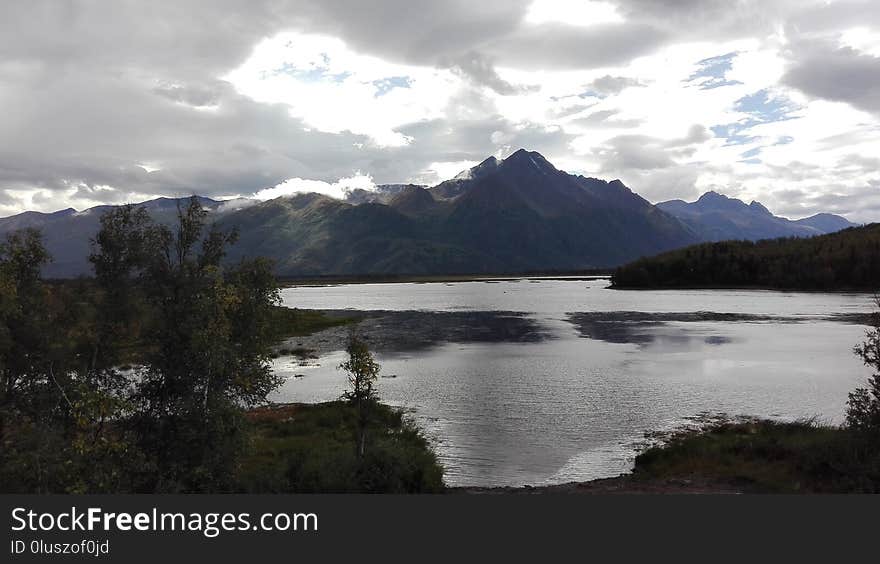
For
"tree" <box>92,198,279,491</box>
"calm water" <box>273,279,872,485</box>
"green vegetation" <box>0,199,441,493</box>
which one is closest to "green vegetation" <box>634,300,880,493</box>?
"calm water" <box>273,279,872,485</box>

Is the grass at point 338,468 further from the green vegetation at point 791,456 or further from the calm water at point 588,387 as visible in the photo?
the green vegetation at point 791,456

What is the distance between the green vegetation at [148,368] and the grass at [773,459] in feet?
58.3

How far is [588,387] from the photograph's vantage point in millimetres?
66250

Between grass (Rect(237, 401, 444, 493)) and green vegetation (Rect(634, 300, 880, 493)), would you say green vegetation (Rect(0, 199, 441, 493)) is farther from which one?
green vegetation (Rect(634, 300, 880, 493))

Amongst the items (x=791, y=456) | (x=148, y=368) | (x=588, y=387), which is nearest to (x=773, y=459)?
(x=791, y=456)

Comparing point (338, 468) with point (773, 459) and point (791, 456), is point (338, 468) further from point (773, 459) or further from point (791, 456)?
point (791, 456)

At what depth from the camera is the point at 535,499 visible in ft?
69.3

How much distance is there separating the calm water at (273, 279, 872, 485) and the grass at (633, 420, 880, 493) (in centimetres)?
371

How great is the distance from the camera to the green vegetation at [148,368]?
2275 cm

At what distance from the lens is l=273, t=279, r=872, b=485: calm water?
43312 mm

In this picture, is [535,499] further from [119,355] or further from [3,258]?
[3,258]

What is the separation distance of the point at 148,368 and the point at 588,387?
5285 cm

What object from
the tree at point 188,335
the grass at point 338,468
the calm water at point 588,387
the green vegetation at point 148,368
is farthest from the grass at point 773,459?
the tree at point 188,335

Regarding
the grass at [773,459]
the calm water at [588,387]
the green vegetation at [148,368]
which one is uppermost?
the green vegetation at [148,368]
